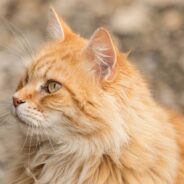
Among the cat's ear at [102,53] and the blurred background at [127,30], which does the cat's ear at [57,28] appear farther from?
the blurred background at [127,30]

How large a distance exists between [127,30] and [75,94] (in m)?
2.07

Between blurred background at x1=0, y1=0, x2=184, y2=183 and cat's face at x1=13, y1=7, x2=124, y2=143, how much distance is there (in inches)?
61.7

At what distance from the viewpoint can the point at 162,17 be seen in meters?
4.49

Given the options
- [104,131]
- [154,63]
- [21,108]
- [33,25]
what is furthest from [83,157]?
[33,25]

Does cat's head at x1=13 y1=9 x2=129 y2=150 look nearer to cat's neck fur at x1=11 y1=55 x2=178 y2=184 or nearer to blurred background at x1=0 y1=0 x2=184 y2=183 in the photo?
cat's neck fur at x1=11 y1=55 x2=178 y2=184

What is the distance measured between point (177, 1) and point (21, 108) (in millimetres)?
2358

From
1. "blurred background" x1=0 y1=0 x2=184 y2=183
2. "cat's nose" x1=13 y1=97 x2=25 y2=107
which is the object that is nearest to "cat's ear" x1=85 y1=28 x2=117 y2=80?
"cat's nose" x1=13 y1=97 x2=25 y2=107

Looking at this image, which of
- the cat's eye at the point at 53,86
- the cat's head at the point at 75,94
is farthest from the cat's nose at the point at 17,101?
the cat's eye at the point at 53,86

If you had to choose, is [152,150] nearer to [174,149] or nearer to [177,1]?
[174,149]

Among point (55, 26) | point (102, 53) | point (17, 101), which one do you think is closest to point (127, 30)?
point (55, 26)

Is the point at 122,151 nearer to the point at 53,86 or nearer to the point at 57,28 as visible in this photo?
the point at 53,86

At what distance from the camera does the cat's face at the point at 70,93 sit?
2.45 meters

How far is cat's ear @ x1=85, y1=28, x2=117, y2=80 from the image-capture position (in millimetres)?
2455

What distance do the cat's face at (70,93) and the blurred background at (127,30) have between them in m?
1.57
